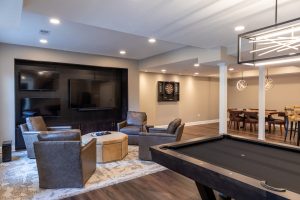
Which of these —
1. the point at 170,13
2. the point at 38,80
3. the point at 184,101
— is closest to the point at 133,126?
the point at 38,80

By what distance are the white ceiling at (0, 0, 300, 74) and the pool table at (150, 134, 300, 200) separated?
6.08 ft

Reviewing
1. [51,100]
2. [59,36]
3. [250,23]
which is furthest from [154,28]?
[51,100]

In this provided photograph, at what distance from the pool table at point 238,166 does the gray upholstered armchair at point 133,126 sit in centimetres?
309

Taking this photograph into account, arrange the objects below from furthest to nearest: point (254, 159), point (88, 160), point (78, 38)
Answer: point (78, 38), point (88, 160), point (254, 159)

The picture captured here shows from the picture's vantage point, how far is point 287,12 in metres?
2.95

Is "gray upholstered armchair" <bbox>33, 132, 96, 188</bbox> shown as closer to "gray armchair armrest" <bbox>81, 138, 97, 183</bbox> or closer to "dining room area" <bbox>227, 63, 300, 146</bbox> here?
"gray armchair armrest" <bbox>81, 138, 97, 183</bbox>

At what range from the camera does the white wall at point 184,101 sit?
28.9 ft

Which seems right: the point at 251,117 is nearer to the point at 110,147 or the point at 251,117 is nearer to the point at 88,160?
the point at 110,147

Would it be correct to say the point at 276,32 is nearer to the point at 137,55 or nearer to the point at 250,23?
the point at 250,23

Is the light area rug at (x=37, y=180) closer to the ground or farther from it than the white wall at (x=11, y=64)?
closer to the ground

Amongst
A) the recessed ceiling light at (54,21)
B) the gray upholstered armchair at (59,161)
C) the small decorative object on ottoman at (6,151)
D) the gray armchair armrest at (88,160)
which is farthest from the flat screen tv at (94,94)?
the gray upholstered armchair at (59,161)

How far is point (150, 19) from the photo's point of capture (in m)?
3.25

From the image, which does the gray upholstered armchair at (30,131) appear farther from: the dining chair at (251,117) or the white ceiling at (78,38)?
the dining chair at (251,117)

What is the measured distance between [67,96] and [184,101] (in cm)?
562
